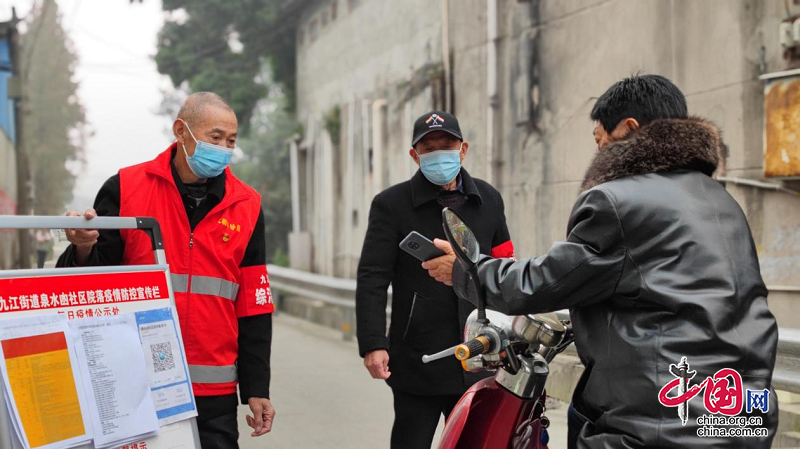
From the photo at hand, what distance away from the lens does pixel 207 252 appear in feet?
10.2

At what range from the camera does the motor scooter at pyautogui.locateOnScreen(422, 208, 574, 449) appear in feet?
8.17

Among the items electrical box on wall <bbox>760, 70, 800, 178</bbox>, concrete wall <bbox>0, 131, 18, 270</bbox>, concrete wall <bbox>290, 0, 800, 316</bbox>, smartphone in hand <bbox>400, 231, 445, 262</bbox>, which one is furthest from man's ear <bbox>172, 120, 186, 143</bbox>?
concrete wall <bbox>0, 131, 18, 270</bbox>

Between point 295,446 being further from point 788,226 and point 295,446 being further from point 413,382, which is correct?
point 788,226

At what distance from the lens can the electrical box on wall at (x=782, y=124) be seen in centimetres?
630

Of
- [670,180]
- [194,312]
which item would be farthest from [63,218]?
[670,180]

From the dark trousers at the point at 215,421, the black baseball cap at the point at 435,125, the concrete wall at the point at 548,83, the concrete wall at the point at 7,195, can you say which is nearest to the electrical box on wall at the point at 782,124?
the concrete wall at the point at 548,83

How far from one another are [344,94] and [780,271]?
41.8 feet

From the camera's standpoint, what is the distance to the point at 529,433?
8.61 ft

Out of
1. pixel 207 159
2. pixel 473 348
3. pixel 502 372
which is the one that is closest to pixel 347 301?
pixel 207 159

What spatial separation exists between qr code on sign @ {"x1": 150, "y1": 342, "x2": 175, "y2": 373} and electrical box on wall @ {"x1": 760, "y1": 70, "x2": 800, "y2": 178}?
16.8 feet

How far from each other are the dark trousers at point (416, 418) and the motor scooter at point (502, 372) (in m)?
0.83

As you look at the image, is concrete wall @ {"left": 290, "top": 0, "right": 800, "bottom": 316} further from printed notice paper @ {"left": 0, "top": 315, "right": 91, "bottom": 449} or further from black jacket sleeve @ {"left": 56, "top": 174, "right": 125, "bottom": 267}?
printed notice paper @ {"left": 0, "top": 315, "right": 91, "bottom": 449}

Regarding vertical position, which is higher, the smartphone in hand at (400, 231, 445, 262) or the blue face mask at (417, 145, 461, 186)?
the blue face mask at (417, 145, 461, 186)

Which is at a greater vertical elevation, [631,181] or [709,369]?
[631,181]
